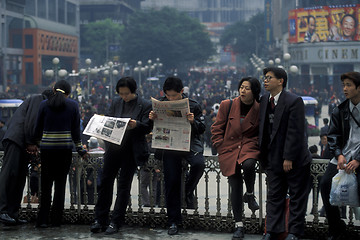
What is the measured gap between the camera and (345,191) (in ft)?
18.9

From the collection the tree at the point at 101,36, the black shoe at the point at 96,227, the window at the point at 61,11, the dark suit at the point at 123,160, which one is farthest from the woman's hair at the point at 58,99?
the tree at the point at 101,36

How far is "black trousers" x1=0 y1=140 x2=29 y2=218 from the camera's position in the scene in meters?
7.07

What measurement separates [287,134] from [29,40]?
66457mm

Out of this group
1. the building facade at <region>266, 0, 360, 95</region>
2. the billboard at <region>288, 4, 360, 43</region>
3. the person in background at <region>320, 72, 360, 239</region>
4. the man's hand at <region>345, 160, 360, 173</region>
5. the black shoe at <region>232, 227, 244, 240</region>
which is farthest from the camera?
the building facade at <region>266, 0, 360, 95</region>

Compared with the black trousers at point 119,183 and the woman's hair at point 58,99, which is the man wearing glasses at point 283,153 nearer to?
the black trousers at point 119,183

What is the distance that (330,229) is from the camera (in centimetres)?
614

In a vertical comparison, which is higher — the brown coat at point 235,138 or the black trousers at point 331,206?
the brown coat at point 235,138

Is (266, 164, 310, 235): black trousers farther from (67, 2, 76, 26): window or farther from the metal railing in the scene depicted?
(67, 2, 76, 26): window

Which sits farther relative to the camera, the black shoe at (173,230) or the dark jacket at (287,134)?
the black shoe at (173,230)

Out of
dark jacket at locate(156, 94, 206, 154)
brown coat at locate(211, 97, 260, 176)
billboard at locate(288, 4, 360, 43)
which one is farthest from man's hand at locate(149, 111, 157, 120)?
billboard at locate(288, 4, 360, 43)

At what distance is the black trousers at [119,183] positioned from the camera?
6.86 meters

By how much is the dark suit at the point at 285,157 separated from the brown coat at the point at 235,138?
0.53 ft

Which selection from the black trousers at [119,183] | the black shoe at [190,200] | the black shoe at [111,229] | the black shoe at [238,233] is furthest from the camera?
the black shoe at [190,200]

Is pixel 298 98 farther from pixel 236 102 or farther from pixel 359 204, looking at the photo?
pixel 359 204
